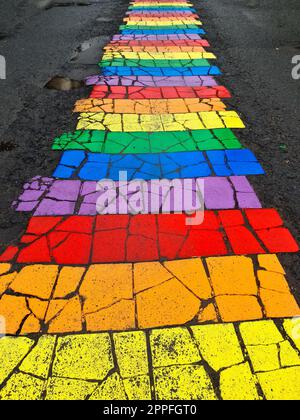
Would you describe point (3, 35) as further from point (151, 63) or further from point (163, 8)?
point (163, 8)

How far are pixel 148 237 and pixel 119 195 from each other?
72 cm

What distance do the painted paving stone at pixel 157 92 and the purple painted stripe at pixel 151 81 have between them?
0.13 m

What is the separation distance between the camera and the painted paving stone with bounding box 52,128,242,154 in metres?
4.72

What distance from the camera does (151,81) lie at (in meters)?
6.37

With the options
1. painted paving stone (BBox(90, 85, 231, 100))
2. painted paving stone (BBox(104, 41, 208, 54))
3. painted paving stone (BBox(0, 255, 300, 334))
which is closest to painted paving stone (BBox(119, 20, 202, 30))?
painted paving stone (BBox(104, 41, 208, 54))

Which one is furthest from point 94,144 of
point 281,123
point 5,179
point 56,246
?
point 281,123

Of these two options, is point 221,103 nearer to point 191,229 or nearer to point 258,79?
point 258,79

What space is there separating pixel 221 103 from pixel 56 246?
3.71 metres

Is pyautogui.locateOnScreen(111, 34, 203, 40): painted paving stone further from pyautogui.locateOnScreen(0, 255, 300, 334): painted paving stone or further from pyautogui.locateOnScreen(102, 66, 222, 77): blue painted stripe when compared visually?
pyautogui.locateOnScreen(0, 255, 300, 334): painted paving stone

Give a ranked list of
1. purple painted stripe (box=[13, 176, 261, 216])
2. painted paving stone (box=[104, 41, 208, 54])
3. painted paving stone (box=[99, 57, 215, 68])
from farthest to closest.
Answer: painted paving stone (box=[104, 41, 208, 54]), painted paving stone (box=[99, 57, 215, 68]), purple painted stripe (box=[13, 176, 261, 216])

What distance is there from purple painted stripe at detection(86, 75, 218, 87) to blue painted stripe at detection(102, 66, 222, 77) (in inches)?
5.5

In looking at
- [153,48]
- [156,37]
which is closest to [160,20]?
[156,37]

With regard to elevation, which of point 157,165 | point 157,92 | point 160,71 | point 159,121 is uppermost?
point 160,71

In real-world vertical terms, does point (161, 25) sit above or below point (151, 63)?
above
